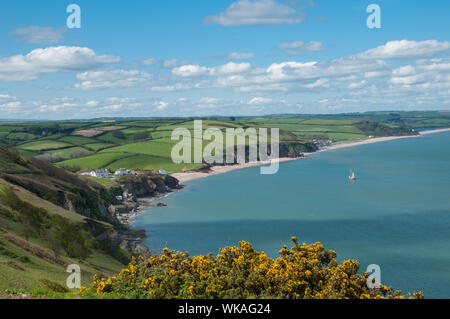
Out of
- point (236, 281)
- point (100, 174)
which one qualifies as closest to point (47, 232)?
point (236, 281)

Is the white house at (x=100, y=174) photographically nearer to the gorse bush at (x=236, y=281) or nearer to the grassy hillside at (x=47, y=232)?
the grassy hillside at (x=47, y=232)

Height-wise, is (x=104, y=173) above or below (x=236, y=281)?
below

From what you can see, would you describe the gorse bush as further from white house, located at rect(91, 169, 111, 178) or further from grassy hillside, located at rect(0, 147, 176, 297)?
white house, located at rect(91, 169, 111, 178)


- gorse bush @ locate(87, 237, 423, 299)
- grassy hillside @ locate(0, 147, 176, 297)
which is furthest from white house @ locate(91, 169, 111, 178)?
gorse bush @ locate(87, 237, 423, 299)

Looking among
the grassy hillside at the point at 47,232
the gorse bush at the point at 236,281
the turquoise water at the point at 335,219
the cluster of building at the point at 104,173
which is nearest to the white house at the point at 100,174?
the cluster of building at the point at 104,173

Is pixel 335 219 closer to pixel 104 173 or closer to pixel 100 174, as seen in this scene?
pixel 104 173
